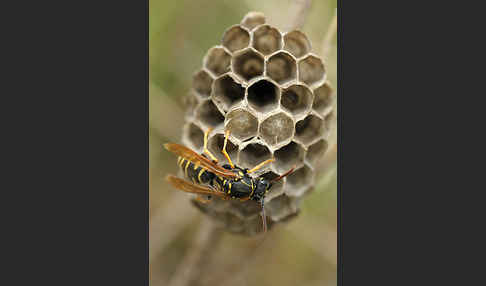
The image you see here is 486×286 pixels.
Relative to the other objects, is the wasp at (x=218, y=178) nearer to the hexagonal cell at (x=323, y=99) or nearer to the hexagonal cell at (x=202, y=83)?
the hexagonal cell at (x=202, y=83)

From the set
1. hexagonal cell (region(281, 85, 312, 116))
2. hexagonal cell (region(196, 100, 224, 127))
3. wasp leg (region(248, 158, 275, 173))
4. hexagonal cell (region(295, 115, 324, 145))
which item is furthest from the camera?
hexagonal cell (region(196, 100, 224, 127))

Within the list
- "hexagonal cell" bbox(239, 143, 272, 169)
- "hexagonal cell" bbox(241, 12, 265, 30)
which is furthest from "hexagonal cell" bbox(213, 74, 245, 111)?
"hexagonal cell" bbox(241, 12, 265, 30)

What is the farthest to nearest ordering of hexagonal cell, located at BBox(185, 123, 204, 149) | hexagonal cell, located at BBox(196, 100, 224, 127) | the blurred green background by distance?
1. the blurred green background
2. hexagonal cell, located at BBox(185, 123, 204, 149)
3. hexagonal cell, located at BBox(196, 100, 224, 127)

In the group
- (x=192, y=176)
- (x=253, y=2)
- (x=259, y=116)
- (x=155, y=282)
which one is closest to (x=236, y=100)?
(x=259, y=116)

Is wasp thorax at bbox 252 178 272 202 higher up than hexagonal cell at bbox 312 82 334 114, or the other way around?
hexagonal cell at bbox 312 82 334 114

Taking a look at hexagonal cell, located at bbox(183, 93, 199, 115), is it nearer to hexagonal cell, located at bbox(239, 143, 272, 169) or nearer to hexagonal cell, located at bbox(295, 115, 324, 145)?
hexagonal cell, located at bbox(239, 143, 272, 169)

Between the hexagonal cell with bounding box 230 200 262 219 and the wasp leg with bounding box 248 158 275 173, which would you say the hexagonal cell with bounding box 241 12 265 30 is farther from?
the hexagonal cell with bounding box 230 200 262 219

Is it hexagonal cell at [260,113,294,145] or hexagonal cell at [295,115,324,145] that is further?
hexagonal cell at [295,115,324,145]
